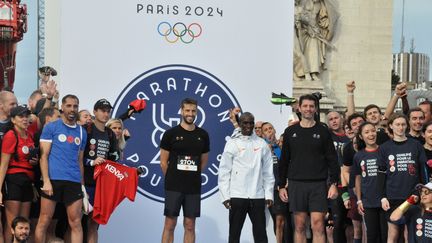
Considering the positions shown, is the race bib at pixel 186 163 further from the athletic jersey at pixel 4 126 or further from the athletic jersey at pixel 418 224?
the athletic jersey at pixel 418 224

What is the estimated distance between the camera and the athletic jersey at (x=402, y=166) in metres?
8.92

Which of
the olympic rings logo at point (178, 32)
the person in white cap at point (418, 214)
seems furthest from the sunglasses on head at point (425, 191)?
the olympic rings logo at point (178, 32)

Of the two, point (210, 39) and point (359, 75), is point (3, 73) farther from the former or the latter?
point (210, 39)

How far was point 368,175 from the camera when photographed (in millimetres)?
9453

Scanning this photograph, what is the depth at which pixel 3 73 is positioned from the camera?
4775 centimetres

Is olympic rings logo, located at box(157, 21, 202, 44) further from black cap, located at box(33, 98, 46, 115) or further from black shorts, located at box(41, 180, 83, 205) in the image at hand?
black shorts, located at box(41, 180, 83, 205)

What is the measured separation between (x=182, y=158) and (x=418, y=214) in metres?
2.40

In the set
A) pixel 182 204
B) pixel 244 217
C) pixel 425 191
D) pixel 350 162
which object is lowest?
pixel 244 217

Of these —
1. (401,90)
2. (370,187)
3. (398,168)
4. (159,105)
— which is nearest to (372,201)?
(370,187)

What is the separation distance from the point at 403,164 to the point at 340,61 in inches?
495

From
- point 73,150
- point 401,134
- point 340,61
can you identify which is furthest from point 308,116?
point 340,61

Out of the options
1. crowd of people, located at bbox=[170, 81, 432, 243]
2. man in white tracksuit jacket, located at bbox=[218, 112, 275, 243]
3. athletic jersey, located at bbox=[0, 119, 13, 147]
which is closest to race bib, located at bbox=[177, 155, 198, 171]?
crowd of people, located at bbox=[170, 81, 432, 243]

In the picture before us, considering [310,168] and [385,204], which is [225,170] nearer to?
[310,168]

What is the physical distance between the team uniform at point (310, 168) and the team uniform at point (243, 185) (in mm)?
389
